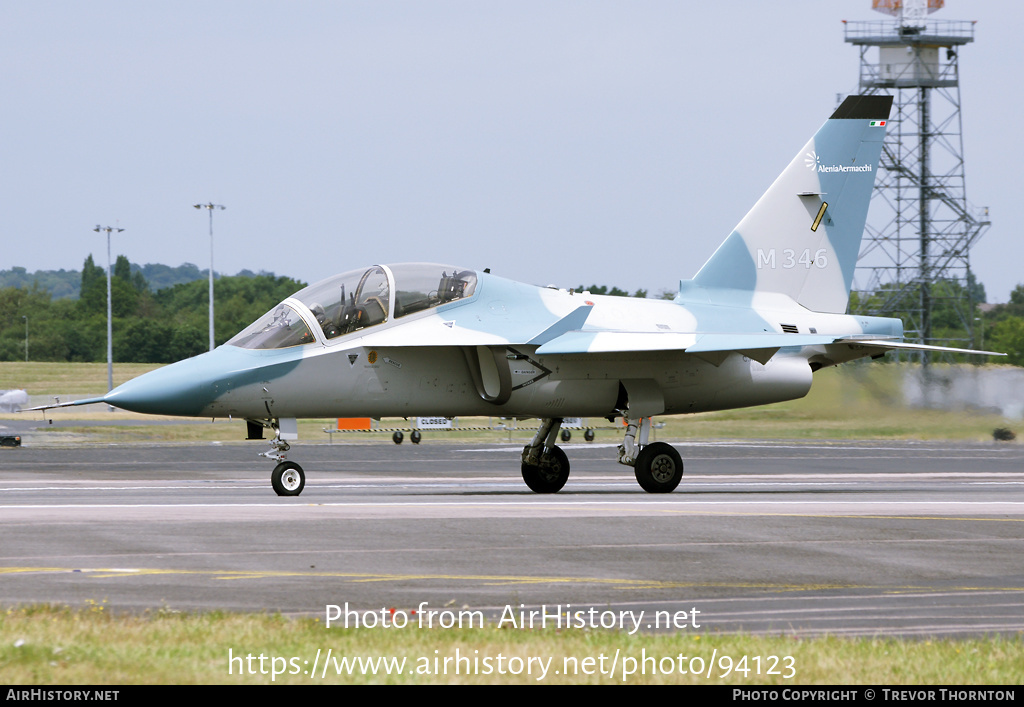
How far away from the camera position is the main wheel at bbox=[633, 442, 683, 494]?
17.3 metres

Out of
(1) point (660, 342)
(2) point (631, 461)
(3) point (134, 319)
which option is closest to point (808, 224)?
(1) point (660, 342)

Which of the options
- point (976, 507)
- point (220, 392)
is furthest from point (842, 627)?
point (220, 392)

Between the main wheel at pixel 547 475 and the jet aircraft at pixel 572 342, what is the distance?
1.0 inches

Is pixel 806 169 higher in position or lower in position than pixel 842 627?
higher

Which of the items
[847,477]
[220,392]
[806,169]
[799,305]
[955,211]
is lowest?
[847,477]

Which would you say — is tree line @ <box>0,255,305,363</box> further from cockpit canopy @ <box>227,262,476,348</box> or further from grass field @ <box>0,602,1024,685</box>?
grass field @ <box>0,602,1024,685</box>

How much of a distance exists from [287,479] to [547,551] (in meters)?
6.46

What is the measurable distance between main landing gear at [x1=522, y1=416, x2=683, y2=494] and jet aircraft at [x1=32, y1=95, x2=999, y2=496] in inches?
1.0

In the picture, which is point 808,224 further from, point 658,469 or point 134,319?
point 134,319

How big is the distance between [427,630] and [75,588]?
9.86ft

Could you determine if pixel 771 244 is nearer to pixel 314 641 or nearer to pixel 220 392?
pixel 220 392

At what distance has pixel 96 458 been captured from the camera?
97.6 ft

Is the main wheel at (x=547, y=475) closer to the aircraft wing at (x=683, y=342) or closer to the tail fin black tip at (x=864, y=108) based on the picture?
the aircraft wing at (x=683, y=342)

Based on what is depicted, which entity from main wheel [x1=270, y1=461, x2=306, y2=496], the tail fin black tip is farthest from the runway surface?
the tail fin black tip
